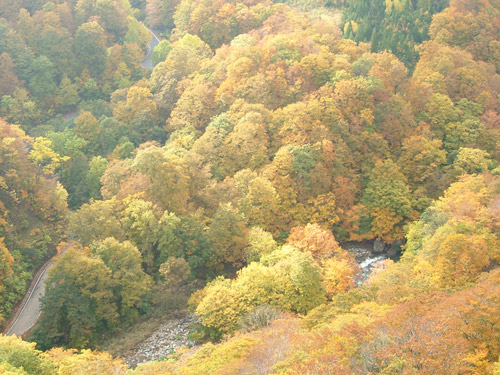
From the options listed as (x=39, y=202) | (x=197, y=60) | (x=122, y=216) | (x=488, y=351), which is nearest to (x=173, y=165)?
(x=122, y=216)

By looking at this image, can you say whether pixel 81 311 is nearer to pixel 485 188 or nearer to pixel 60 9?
pixel 485 188

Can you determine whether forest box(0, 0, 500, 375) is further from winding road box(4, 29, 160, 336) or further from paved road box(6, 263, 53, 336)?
paved road box(6, 263, 53, 336)

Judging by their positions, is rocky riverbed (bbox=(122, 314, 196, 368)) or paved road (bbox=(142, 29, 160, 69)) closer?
rocky riverbed (bbox=(122, 314, 196, 368))

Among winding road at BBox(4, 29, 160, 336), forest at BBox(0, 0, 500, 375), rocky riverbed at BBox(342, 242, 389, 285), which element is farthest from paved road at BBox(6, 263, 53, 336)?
rocky riverbed at BBox(342, 242, 389, 285)

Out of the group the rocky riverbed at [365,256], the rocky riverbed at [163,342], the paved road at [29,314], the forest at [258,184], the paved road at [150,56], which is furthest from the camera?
the paved road at [150,56]

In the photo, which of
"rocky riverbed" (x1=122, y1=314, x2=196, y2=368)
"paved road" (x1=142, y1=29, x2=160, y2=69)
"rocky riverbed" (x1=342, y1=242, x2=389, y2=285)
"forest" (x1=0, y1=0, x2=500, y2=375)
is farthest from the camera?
"paved road" (x1=142, y1=29, x2=160, y2=69)

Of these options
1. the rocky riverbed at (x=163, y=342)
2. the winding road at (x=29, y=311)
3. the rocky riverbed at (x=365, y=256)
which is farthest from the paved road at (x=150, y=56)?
the rocky riverbed at (x=163, y=342)

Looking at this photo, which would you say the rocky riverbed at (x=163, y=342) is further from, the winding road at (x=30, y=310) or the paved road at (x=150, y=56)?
the paved road at (x=150, y=56)
